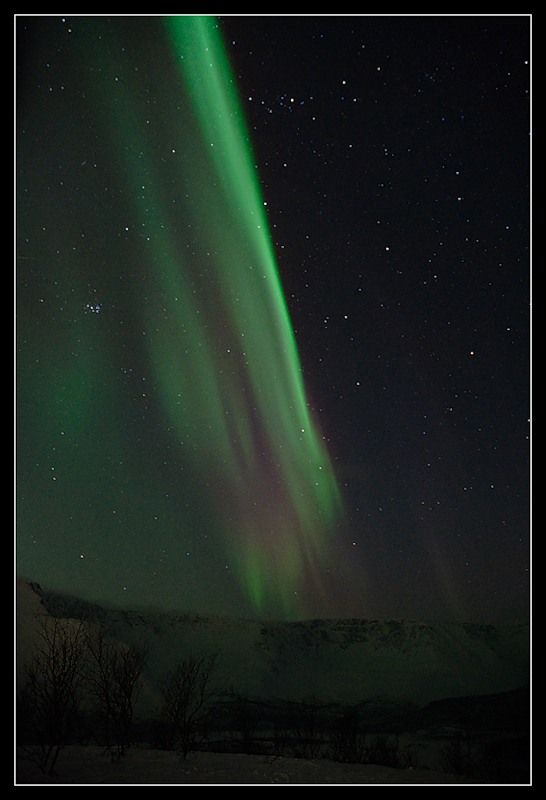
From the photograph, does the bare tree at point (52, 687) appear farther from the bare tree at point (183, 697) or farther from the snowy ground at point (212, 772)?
the bare tree at point (183, 697)

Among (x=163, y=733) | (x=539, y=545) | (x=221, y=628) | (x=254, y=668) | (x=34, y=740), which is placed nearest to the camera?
(x=539, y=545)

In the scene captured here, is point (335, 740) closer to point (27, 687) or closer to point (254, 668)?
point (254, 668)

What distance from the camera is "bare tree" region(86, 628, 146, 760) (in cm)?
638

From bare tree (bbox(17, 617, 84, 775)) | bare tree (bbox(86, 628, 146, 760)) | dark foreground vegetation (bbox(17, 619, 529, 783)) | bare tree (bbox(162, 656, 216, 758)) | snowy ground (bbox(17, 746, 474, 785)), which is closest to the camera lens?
snowy ground (bbox(17, 746, 474, 785))

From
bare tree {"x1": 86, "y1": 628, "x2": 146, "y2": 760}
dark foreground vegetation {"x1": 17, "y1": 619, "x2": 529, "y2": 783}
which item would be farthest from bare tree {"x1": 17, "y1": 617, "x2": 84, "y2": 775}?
bare tree {"x1": 86, "y1": 628, "x2": 146, "y2": 760}

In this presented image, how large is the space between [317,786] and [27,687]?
11.5 feet

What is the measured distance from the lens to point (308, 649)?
9.56m

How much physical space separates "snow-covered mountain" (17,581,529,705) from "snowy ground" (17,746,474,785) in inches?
61.4

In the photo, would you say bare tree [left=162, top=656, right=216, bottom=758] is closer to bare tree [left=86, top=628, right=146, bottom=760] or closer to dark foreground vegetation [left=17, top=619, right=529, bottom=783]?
dark foreground vegetation [left=17, top=619, right=529, bottom=783]

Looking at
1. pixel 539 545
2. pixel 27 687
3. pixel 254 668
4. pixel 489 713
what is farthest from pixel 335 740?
pixel 539 545

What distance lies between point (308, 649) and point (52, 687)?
378 centimetres

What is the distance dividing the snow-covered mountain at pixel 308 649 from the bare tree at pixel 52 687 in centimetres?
18

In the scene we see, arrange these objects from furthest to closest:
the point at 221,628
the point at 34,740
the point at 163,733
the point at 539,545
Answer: the point at 221,628 → the point at 163,733 → the point at 34,740 → the point at 539,545

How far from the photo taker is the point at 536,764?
15.1 ft
